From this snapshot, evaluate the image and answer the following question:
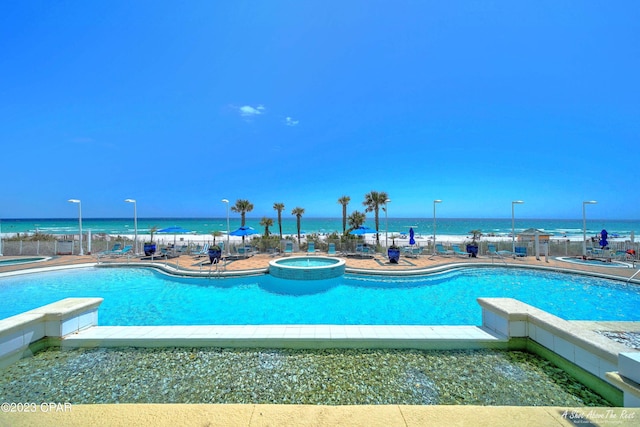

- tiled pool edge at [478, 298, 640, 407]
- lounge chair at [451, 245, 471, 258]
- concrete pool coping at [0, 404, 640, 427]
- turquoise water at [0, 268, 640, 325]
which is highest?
concrete pool coping at [0, 404, 640, 427]

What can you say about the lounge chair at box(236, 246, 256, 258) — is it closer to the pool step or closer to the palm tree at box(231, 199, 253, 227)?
the palm tree at box(231, 199, 253, 227)

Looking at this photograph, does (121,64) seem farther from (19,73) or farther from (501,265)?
(501,265)

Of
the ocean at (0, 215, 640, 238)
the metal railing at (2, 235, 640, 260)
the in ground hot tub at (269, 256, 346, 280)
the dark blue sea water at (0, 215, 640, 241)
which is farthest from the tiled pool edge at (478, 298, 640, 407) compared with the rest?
the ocean at (0, 215, 640, 238)

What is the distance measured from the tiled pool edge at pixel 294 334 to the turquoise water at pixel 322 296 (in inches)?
74.7

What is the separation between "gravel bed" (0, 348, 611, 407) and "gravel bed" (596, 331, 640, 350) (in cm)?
164

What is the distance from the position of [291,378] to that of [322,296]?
16.1 feet

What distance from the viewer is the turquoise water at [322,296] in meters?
6.18

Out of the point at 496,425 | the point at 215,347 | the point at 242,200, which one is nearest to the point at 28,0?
the point at 215,347

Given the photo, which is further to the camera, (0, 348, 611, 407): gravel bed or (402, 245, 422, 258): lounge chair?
(402, 245, 422, 258): lounge chair

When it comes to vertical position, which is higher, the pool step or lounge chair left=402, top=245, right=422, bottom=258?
the pool step

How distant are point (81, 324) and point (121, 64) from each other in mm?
11397

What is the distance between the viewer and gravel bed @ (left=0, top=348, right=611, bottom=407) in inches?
107

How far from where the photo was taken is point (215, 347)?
3736 millimetres

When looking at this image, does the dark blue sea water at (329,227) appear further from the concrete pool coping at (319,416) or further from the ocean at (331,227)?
the concrete pool coping at (319,416)
